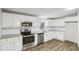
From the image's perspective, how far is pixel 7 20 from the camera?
197cm

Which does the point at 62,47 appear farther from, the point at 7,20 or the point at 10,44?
the point at 7,20

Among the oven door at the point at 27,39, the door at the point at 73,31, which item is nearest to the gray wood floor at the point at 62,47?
the door at the point at 73,31

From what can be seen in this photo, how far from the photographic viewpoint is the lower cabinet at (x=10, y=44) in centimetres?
152

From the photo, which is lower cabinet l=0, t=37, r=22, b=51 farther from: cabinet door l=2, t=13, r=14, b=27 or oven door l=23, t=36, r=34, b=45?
cabinet door l=2, t=13, r=14, b=27

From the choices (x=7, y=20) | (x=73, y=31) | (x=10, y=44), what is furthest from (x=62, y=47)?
(x=7, y=20)

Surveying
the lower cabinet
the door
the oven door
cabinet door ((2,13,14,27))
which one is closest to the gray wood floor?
the door

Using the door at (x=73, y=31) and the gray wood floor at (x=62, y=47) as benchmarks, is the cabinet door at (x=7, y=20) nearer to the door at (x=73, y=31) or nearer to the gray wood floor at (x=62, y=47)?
the gray wood floor at (x=62, y=47)

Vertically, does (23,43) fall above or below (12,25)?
below

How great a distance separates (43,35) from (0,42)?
1.65 metres

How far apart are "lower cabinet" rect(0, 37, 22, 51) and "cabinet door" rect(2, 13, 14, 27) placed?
453 mm

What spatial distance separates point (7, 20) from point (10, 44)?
668 mm
